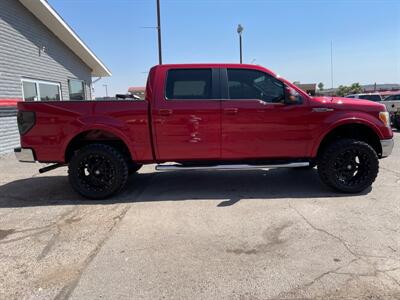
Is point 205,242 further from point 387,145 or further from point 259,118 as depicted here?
point 387,145

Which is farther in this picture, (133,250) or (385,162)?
(385,162)

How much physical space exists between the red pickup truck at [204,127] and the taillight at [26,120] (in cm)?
2

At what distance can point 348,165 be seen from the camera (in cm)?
558

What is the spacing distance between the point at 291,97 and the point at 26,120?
162 inches

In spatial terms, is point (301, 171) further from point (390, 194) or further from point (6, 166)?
point (6, 166)

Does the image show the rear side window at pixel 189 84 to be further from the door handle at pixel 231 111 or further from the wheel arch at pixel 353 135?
the wheel arch at pixel 353 135

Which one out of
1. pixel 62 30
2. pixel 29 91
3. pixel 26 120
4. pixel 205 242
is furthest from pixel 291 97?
pixel 62 30

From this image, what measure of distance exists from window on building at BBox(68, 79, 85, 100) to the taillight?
430 inches

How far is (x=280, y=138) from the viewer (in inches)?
217

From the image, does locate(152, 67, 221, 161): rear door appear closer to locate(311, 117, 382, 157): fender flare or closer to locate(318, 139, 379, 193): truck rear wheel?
locate(311, 117, 382, 157): fender flare

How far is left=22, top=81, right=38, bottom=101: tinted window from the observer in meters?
11.7

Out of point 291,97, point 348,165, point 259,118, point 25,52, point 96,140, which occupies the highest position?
point 25,52

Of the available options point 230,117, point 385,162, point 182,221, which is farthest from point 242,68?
point 385,162

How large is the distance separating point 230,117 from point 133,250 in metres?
2.61
